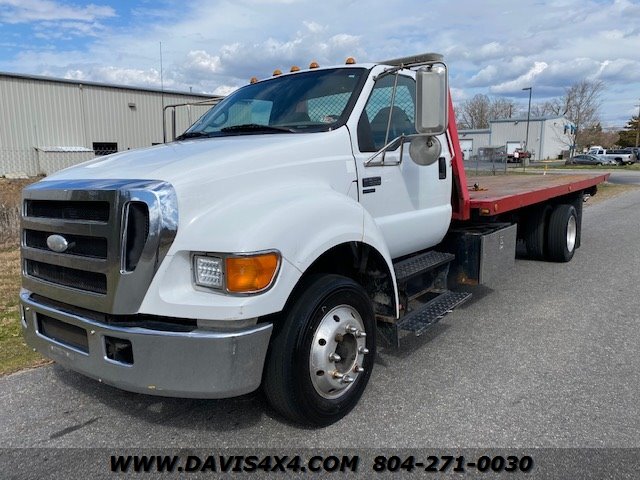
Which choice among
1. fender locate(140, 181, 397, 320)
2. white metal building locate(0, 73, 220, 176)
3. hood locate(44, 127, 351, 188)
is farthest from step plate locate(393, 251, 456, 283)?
white metal building locate(0, 73, 220, 176)

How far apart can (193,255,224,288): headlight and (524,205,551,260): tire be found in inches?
239

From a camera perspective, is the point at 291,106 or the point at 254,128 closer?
the point at 254,128

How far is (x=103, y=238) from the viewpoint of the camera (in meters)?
2.74

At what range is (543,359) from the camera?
168 inches

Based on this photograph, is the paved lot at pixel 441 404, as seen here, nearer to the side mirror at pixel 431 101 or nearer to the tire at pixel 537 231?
the side mirror at pixel 431 101

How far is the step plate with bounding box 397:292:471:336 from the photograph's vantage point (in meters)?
3.88

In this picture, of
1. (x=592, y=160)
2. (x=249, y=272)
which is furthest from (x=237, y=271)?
(x=592, y=160)

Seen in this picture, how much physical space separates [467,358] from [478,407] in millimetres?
865

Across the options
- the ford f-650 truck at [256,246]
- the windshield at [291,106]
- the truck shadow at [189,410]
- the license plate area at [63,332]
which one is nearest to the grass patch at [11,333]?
the truck shadow at [189,410]

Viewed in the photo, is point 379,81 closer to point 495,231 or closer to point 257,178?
point 257,178

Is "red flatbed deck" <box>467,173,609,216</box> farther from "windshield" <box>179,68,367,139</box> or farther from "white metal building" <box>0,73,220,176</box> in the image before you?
"white metal building" <box>0,73,220,176</box>

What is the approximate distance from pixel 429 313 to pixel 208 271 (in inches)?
84.0

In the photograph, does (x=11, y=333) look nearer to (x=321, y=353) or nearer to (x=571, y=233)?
(x=321, y=353)

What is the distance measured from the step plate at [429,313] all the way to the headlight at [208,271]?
1640mm
